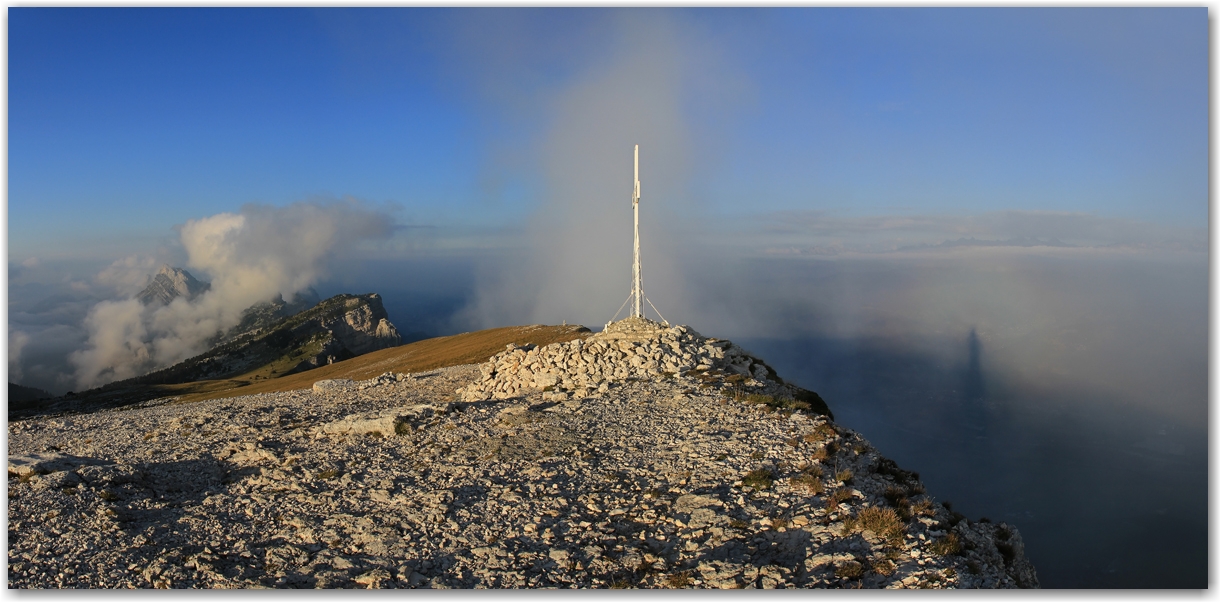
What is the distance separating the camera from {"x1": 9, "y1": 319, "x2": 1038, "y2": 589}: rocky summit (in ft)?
38.9

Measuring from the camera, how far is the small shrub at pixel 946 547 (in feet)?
39.2

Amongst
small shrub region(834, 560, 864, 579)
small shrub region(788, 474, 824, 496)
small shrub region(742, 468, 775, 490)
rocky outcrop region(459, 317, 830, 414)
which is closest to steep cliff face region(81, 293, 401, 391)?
rocky outcrop region(459, 317, 830, 414)

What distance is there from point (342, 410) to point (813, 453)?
2190 cm

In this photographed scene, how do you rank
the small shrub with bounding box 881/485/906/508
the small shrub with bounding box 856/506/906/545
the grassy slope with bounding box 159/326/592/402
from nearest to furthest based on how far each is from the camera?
1. the small shrub with bounding box 856/506/906/545
2. the small shrub with bounding box 881/485/906/508
3. the grassy slope with bounding box 159/326/592/402

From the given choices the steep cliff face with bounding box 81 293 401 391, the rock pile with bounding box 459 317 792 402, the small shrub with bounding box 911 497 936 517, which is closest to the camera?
the small shrub with bounding box 911 497 936 517

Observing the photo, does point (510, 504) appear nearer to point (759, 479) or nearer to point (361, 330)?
point (759, 479)

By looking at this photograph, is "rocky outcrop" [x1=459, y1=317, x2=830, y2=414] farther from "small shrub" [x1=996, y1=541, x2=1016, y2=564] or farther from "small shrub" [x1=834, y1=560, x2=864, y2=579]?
"small shrub" [x1=834, y1=560, x2=864, y2=579]

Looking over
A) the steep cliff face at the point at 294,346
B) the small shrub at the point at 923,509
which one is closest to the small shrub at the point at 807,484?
the small shrub at the point at 923,509

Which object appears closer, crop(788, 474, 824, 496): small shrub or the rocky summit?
the rocky summit

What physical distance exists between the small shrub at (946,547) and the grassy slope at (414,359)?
4034 centimetres

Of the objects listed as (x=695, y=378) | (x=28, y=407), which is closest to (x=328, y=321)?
(x=28, y=407)

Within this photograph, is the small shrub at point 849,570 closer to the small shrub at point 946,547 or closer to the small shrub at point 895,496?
the small shrub at point 946,547

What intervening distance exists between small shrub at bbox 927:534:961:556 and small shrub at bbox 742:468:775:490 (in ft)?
13.4

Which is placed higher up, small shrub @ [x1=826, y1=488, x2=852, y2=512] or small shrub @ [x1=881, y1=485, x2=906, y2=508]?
Result: small shrub @ [x1=826, y1=488, x2=852, y2=512]
